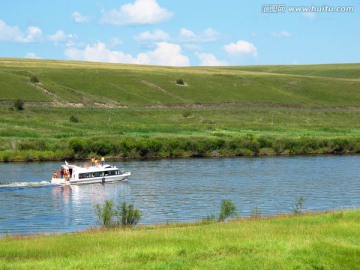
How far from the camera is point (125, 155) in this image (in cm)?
7194

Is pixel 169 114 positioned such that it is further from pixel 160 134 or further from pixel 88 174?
pixel 88 174

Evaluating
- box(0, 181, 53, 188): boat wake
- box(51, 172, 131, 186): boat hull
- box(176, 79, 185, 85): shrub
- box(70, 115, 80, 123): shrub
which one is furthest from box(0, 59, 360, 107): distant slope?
box(0, 181, 53, 188): boat wake

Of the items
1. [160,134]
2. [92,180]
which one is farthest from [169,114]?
[92,180]

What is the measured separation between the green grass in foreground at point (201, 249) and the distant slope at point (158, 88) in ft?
292

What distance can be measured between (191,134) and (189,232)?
59.9 metres

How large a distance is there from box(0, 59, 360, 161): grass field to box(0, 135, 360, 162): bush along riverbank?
9 centimetres

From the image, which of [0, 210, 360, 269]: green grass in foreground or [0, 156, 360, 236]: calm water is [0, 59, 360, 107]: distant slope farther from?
[0, 210, 360, 269]: green grass in foreground

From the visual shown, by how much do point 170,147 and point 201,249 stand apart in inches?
2172

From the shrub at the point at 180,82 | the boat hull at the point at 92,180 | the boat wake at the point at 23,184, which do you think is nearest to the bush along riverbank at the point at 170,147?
the boat hull at the point at 92,180

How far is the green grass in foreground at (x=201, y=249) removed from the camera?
16.7 meters

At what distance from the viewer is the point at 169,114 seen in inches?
4277

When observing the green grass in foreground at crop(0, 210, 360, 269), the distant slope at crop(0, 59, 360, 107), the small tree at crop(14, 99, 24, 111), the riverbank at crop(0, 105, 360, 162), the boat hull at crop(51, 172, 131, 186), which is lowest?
the boat hull at crop(51, 172, 131, 186)

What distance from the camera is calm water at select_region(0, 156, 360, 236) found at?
126ft

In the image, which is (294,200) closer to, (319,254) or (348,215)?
(348,215)
